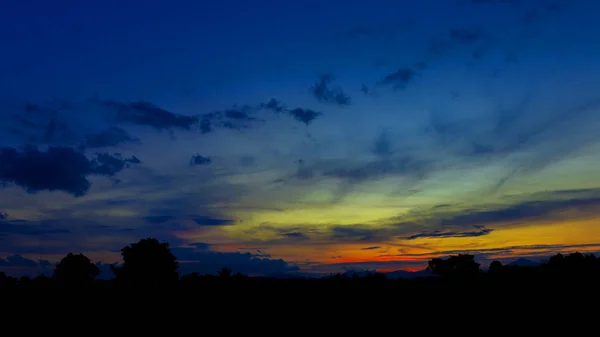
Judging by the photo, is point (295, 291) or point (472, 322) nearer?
point (472, 322)

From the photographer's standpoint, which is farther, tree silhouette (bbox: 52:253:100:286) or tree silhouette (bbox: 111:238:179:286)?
tree silhouette (bbox: 52:253:100:286)

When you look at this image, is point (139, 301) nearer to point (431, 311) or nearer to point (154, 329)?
point (154, 329)

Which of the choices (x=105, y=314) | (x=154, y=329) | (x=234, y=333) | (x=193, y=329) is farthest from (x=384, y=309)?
(x=105, y=314)

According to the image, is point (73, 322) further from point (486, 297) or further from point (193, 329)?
point (486, 297)

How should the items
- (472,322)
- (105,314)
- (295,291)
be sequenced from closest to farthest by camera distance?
(472,322)
(105,314)
(295,291)

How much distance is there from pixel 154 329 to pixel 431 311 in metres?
10.5

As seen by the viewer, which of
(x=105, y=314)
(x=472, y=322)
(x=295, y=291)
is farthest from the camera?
(x=295, y=291)

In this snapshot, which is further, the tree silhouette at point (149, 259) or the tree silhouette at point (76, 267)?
the tree silhouette at point (76, 267)

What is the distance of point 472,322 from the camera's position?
18.3 m

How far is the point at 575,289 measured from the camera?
19188 millimetres

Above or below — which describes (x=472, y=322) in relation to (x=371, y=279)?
below

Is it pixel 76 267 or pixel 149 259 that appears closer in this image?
pixel 149 259

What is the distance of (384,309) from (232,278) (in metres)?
7.60

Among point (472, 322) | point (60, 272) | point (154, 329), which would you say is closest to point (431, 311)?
point (472, 322)
